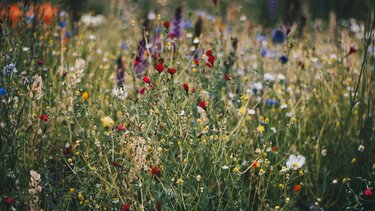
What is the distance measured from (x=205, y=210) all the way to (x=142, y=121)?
1.79 ft

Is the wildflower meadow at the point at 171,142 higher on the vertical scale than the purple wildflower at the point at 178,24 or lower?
lower

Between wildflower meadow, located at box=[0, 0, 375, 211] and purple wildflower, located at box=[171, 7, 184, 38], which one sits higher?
purple wildflower, located at box=[171, 7, 184, 38]

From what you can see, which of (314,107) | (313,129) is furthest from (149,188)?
(314,107)

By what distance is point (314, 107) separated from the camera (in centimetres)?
316

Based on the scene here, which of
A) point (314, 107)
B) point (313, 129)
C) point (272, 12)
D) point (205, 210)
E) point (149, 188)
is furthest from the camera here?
point (272, 12)

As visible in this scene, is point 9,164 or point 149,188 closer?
point 149,188

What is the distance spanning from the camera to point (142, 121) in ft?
6.64

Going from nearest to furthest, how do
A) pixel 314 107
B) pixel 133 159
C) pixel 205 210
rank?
pixel 133 159 → pixel 205 210 → pixel 314 107

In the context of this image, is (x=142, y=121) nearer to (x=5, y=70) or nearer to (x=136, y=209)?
(x=136, y=209)

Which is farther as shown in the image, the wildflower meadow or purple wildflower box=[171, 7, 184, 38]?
purple wildflower box=[171, 7, 184, 38]

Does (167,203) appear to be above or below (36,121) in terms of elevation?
below

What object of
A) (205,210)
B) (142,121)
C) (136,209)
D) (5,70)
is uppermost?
(5,70)

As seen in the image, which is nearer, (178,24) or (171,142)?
(171,142)

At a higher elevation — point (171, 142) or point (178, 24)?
point (178, 24)
